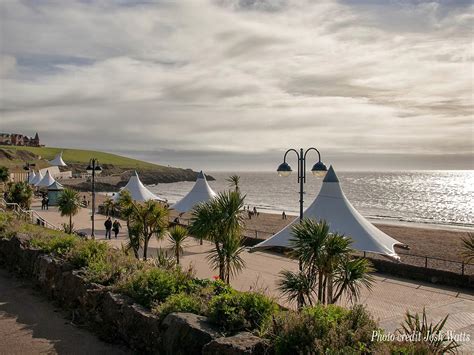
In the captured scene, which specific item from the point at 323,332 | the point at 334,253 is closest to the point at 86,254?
the point at 334,253

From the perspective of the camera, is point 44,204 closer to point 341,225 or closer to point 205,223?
point 205,223

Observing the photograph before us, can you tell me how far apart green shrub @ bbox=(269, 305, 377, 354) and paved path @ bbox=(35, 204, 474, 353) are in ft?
11.3

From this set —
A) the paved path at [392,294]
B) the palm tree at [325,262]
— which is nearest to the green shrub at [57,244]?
the paved path at [392,294]

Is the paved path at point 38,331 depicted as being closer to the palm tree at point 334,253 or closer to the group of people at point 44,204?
the palm tree at point 334,253

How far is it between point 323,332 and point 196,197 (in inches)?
916

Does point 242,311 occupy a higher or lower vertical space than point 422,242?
higher

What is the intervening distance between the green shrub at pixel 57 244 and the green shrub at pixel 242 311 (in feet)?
17.8

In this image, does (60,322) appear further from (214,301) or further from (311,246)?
(311,246)

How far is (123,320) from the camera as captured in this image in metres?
7.05

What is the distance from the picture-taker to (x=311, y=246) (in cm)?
1027

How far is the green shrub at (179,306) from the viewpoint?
6383mm

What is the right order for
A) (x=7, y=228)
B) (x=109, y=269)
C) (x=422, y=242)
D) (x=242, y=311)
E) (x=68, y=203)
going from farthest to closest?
(x=422, y=242) → (x=68, y=203) → (x=7, y=228) → (x=109, y=269) → (x=242, y=311)


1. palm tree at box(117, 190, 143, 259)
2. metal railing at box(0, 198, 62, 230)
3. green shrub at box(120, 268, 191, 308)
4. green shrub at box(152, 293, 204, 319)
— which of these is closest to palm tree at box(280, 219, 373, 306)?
green shrub at box(120, 268, 191, 308)

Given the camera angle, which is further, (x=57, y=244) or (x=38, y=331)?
(x=57, y=244)
